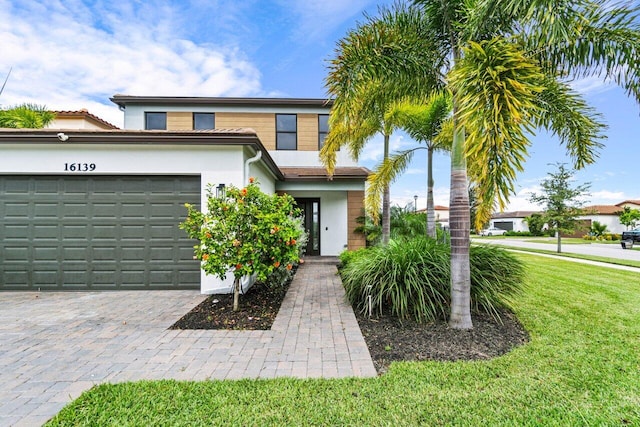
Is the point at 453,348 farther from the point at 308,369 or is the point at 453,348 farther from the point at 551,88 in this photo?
the point at 551,88

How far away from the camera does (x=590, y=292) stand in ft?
23.4

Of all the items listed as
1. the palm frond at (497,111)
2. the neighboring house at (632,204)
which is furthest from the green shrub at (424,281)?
the neighboring house at (632,204)

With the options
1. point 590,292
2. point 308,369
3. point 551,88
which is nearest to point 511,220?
point 590,292

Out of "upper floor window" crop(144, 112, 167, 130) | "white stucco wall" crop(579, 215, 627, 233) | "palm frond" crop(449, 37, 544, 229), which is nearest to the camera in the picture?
"palm frond" crop(449, 37, 544, 229)

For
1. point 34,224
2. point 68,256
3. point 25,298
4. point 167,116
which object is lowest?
point 25,298

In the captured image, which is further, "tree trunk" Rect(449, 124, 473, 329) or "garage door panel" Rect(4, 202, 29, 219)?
"garage door panel" Rect(4, 202, 29, 219)

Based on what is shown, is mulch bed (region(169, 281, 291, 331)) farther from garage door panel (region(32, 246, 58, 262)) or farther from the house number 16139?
the house number 16139

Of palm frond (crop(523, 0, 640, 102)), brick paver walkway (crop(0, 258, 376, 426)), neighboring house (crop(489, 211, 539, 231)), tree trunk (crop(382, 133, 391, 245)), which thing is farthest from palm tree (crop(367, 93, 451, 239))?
neighboring house (crop(489, 211, 539, 231))

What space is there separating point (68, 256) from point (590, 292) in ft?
41.2

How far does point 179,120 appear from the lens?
13227mm

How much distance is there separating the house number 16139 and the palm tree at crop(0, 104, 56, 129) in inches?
200

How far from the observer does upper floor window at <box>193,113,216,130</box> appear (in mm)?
13398

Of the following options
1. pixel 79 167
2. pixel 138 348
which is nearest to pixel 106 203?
pixel 79 167

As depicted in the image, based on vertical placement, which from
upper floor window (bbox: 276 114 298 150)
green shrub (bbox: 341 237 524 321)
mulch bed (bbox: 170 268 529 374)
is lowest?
mulch bed (bbox: 170 268 529 374)
